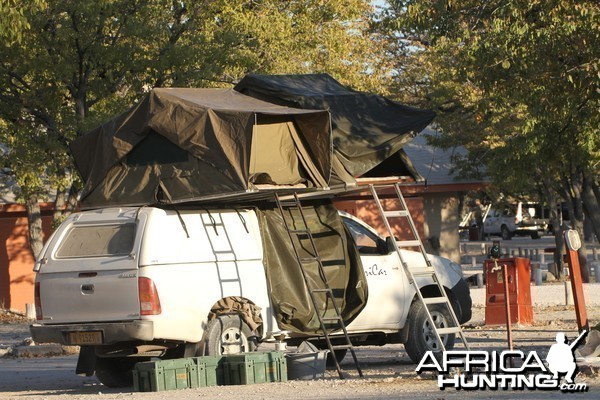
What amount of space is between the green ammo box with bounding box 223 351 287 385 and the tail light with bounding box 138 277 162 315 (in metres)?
0.93

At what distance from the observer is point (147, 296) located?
41.1 ft

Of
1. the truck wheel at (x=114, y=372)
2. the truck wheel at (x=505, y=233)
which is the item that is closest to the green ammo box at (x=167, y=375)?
the truck wheel at (x=114, y=372)

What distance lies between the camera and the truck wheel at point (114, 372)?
1387 cm

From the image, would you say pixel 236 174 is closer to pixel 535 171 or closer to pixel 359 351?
pixel 359 351

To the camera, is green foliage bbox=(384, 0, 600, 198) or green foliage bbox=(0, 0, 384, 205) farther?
green foliage bbox=(0, 0, 384, 205)

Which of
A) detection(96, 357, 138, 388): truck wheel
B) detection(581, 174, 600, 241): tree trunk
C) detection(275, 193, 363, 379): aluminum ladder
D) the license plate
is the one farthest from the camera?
detection(581, 174, 600, 241): tree trunk

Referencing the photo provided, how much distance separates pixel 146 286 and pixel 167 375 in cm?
95

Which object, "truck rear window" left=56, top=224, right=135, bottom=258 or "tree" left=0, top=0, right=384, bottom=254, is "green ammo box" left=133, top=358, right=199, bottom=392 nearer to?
"truck rear window" left=56, top=224, right=135, bottom=258

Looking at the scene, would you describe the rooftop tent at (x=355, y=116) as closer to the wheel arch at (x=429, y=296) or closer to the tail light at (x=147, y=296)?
the wheel arch at (x=429, y=296)

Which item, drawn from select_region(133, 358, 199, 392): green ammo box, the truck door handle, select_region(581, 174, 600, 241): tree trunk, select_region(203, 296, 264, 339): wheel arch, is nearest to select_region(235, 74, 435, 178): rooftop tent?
select_region(203, 296, 264, 339): wheel arch

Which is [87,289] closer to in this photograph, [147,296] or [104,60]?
[147,296]

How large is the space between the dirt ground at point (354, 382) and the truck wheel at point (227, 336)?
766 millimetres

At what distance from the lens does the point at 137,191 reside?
526 inches

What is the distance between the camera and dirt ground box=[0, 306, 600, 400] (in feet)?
37.0
